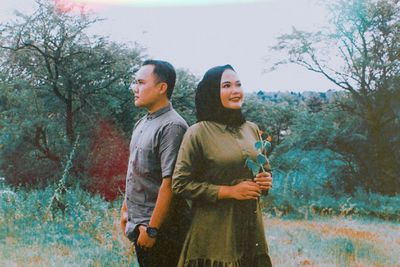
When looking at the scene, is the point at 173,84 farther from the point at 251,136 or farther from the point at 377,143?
the point at 377,143

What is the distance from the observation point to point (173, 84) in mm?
1952

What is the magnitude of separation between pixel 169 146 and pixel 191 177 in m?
0.14

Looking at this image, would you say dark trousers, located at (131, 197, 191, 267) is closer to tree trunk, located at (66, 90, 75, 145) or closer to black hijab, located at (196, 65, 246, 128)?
black hijab, located at (196, 65, 246, 128)

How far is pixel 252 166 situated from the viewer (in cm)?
176

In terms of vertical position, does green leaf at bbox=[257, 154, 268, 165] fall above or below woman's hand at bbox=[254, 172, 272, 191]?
above

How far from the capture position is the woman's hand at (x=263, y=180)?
5.83ft

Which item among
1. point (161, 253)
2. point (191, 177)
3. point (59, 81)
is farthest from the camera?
point (59, 81)

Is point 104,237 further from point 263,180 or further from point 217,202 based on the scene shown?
point 263,180

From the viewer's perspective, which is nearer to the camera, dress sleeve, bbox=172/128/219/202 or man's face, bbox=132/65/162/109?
dress sleeve, bbox=172/128/219/202

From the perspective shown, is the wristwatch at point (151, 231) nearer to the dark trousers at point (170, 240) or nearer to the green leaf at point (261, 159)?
the dark trousers at point (170, 240)

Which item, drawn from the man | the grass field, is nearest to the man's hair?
the man

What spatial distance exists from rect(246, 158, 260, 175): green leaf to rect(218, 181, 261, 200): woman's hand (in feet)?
0.13

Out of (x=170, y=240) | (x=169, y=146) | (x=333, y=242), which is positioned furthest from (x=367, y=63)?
(x=170, y=240)

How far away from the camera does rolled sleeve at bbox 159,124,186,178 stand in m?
1.77
